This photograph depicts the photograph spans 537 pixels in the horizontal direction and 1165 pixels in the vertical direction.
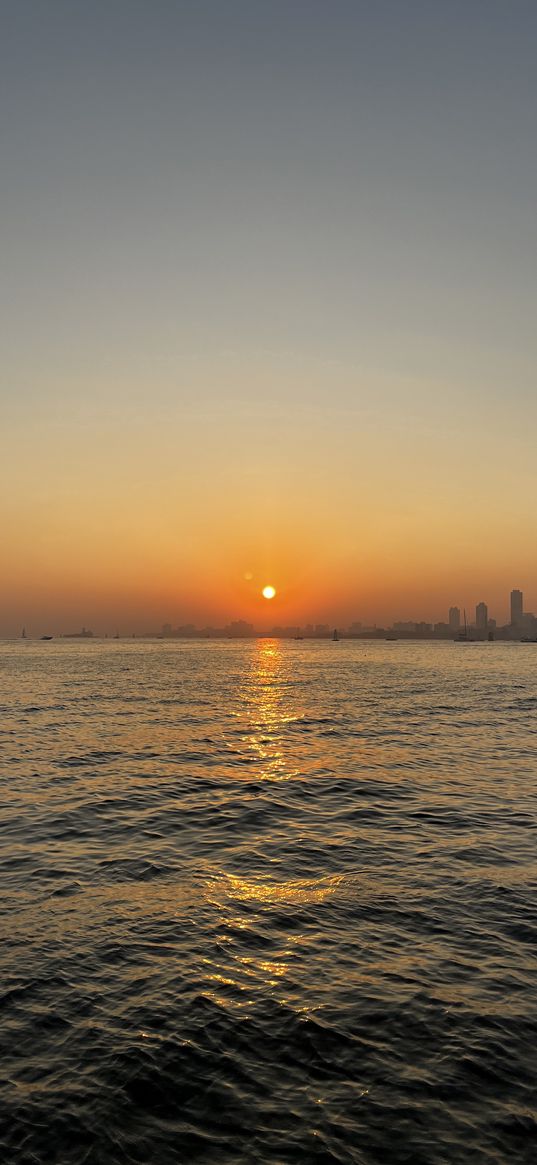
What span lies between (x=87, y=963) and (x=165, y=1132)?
469 cm

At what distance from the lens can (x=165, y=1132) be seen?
8.23 metres

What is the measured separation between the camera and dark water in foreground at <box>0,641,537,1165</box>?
8.33m

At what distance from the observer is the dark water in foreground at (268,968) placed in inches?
328

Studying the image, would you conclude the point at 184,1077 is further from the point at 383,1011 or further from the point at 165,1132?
the point at 383,1011

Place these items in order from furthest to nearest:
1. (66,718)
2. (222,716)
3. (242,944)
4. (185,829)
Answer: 1. (222,716)
2. (66,718)
3. (185,829)
4. (242,944)

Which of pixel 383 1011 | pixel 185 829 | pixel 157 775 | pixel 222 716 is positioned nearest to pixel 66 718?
pixel 222 716

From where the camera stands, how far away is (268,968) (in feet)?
40.3

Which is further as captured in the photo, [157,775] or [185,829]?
[157,775]

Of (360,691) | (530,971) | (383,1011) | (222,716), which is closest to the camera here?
(383,1011)

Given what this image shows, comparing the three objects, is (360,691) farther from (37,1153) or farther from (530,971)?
(37,1153)

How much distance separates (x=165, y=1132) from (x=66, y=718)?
45.0 metres

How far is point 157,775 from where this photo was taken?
31109 mm

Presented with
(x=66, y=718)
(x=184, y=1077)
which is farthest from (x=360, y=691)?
(x=184, y=1077)

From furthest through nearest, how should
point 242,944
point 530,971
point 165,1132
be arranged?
1. point 242,944
2. point 530,971
3. point 165,1132
